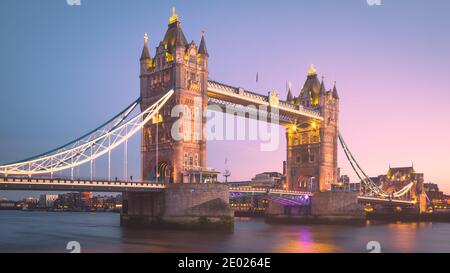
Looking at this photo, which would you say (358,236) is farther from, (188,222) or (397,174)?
(397,174)

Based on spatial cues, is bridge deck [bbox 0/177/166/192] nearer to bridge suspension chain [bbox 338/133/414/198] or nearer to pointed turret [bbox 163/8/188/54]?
pointed turret [bbox 163/8/188/54]

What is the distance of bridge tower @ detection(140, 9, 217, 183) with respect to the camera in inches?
2361

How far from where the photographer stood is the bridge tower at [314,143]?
86875 mm

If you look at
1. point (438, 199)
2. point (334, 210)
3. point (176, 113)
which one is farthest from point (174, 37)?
point (438, 199)

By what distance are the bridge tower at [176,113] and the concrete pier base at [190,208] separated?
4.64 m

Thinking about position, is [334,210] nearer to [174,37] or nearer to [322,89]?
[322,89]

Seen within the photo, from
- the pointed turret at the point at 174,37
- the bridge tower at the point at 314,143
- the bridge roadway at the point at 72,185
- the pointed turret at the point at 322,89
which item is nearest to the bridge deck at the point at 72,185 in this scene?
the bridge roadway at the point at 72,185

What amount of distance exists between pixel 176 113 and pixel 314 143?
114 feet

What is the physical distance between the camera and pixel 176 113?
5994 centimetres

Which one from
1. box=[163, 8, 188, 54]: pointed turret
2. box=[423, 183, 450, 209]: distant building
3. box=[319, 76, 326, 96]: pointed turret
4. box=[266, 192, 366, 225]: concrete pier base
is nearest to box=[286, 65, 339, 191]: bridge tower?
box=[319, 76, 326, 96]: pointed turret

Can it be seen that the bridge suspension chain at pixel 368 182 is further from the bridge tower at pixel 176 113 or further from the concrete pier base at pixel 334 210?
the bridge tower at pixel 176 113
